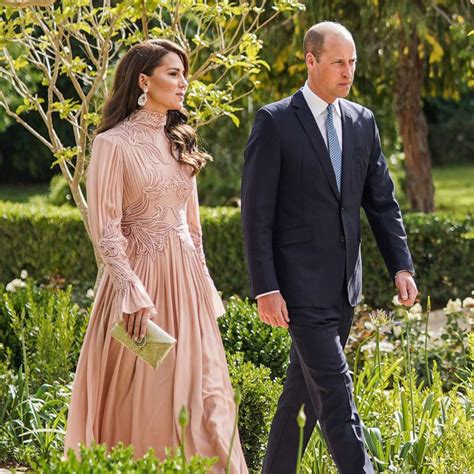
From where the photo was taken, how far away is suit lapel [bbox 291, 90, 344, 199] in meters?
3.93

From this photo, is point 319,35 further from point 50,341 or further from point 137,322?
point 50,341

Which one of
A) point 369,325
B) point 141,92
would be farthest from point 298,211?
point 369,325

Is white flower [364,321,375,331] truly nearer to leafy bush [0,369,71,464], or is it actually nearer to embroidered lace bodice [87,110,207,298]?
leafy bush [0,369,71,464]

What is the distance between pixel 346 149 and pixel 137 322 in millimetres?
913

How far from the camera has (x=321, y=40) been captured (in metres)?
3.91

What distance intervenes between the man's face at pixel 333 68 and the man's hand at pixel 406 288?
2.13ft

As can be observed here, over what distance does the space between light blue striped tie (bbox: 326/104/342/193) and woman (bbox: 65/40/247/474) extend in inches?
19.8

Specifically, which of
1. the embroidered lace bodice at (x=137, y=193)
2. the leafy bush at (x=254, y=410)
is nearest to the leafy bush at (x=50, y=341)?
the leafy bush at (x=254, y=410)

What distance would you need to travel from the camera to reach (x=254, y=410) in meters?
4.79

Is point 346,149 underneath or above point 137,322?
above

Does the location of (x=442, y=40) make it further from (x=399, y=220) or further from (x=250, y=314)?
(x=399, y=220)

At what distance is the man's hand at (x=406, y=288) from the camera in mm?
4027

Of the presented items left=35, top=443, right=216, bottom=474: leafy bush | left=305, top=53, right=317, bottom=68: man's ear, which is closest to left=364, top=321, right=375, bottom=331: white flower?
left=305, top=53, right=317, bottom=68: man's ear

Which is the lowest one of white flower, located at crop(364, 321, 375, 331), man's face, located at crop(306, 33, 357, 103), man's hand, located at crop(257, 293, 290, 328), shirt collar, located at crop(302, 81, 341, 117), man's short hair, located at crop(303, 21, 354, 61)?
white flower, located at crop(364, 321, 375, 331)
